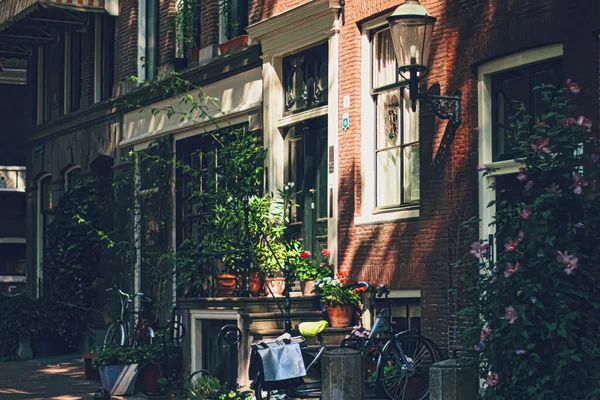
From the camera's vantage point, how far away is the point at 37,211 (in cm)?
2598

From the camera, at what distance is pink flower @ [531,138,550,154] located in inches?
374

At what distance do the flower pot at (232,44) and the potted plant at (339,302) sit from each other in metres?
4.76

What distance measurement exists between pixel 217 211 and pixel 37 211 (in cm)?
1117

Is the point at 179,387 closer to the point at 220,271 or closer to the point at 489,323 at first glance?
the point at 220,271

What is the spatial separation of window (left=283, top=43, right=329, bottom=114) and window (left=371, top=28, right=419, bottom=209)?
4.09 ft

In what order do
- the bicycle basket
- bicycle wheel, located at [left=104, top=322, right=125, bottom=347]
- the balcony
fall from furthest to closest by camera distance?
the balcony → bicycle wheel, located at [left=104, top=322, right=125, bottom=347] → the bicycle basket

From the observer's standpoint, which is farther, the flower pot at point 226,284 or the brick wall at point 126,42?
the brick wall at point 126,42

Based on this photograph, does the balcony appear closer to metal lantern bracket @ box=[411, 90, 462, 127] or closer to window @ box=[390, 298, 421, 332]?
window @ box=[390, 298, 421, 332]

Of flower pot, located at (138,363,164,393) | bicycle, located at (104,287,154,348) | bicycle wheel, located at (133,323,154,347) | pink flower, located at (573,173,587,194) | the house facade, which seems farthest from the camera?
bicycle, located at (104,287,154,348)

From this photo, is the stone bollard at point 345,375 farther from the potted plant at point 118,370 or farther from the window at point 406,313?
the potted plant at point 118,370

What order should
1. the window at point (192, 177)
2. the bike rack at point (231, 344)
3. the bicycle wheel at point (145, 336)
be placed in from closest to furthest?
1. the bike rack at point (231, 344)
2. the bicycle wheel at point (145, 336)
3. the window at point (192, 177)

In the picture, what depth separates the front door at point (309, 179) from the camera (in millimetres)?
15484

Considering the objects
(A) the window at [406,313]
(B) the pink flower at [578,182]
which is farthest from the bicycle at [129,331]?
(B) the pink flower at [578,182]

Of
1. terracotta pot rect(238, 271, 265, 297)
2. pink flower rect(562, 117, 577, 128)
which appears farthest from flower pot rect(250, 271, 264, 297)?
pink flower rect(562, 117, 577, 128)
